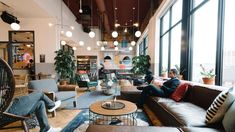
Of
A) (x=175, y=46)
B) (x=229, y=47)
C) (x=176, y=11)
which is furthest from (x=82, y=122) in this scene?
(x=176, y=11)

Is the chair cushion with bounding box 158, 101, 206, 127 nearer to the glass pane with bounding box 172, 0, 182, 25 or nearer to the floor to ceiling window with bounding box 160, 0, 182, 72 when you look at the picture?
the floor to ceiling window with bounding box 160, 0, 182, 72

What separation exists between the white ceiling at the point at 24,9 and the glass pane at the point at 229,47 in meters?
5.18

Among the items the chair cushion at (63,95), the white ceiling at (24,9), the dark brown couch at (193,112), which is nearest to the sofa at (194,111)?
the dark brown couch at (193,112)

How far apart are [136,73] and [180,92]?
4661mm

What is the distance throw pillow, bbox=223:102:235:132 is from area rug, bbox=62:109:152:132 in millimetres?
1652

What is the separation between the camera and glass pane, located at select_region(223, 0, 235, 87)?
2.72m

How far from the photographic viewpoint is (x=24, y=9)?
556cm

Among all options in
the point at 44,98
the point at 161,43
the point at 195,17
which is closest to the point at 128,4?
the point at 161,43

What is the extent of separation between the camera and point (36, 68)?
6594 mm

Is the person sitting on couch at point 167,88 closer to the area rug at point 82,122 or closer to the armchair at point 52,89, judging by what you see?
the area rug at point 82,122

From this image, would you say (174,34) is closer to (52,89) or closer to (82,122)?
(82,122)

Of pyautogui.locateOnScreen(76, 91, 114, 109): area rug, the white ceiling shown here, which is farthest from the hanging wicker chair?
the white ceiling

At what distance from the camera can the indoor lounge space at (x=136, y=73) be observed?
1938 mm

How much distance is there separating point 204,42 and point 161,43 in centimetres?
333
